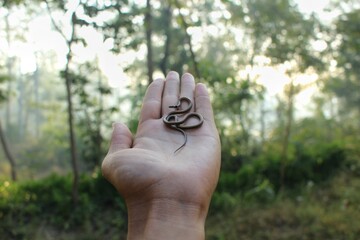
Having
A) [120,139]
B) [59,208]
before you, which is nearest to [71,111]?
[59,208]

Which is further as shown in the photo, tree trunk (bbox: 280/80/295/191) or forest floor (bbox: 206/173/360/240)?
tree trunk (bbox: 280/80/295/191)

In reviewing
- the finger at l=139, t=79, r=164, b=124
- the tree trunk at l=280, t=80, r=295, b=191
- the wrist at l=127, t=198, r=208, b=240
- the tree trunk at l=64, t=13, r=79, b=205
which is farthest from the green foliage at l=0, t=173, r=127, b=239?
the wrist at l=127, t=198, r=208, b=240

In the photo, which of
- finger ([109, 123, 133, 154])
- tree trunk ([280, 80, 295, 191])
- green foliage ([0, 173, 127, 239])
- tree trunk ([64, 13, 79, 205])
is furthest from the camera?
tree trunk ([280, 80, 295, 191])

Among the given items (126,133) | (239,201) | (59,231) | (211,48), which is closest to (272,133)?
(239,201)

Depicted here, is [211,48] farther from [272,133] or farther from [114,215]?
[114,215]

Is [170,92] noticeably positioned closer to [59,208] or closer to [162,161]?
[162,161]

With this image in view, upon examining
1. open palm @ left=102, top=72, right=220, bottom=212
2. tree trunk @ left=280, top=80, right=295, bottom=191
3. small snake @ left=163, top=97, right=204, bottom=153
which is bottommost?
tree trunk @ left=280, top=80, right=295, bottom=191

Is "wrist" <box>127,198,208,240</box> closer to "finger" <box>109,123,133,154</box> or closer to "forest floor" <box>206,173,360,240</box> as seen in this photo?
"finger" <box>109,123,133,154</box>

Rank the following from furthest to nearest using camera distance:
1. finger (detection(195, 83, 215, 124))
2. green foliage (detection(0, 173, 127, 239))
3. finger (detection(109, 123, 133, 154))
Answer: green foliage (detection(0, 173, 127, 239)), finger (detection(195, 83, 215, 124)), finger (detection(109, 123, 133, 154))
